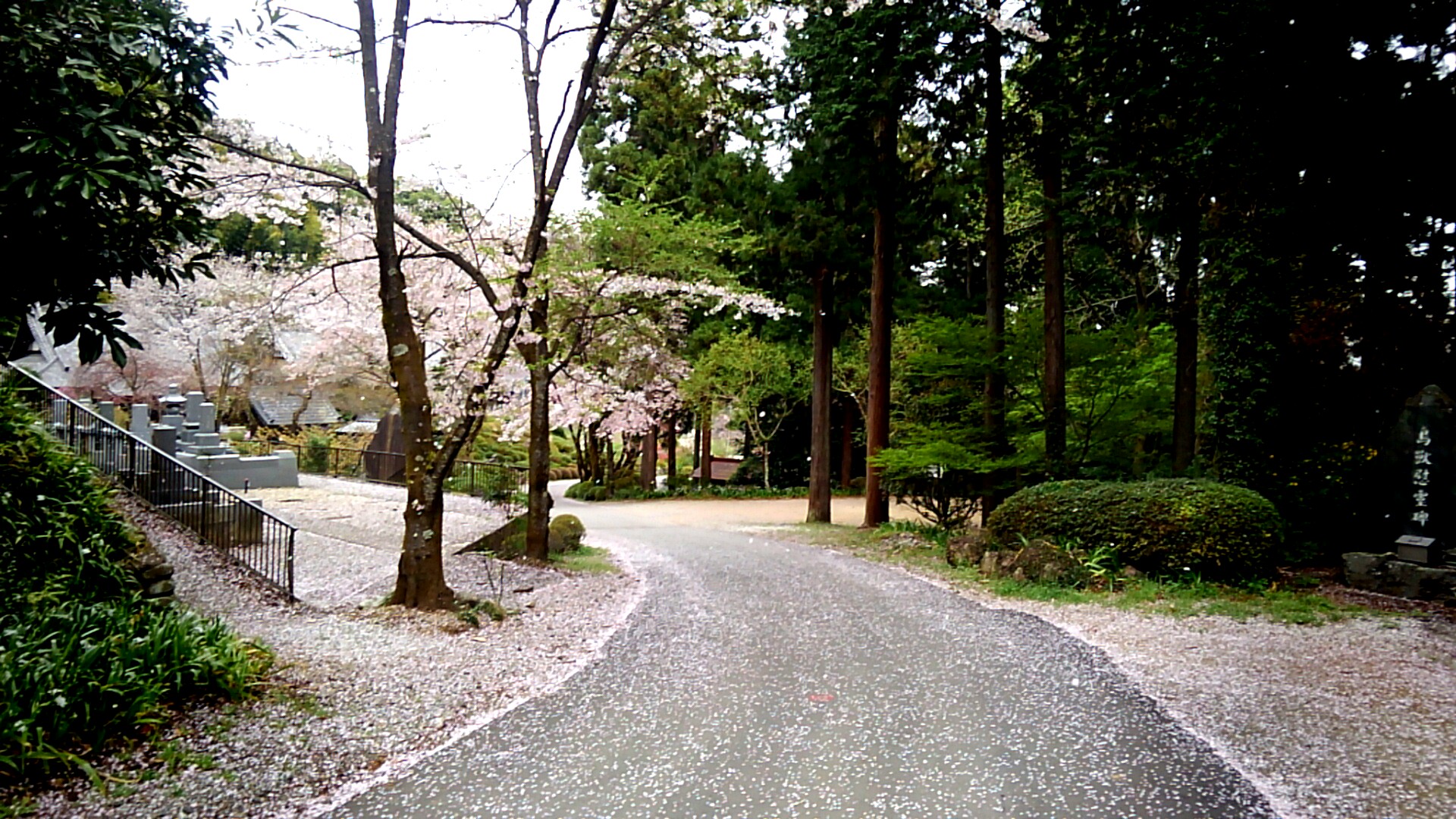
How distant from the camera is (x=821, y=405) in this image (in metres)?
15.7

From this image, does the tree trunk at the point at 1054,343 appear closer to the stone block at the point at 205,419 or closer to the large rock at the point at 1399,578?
the large rock at the point at 1399,578

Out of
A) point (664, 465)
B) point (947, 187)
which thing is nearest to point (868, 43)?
point (947, 187)

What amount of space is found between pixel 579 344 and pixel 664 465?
24742 mm

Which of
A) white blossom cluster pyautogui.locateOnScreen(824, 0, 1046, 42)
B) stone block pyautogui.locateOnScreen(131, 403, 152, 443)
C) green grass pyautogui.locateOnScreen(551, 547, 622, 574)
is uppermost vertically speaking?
white blossom cluster pyautogui.locateOnScreen(824, 0, 1046, 42)

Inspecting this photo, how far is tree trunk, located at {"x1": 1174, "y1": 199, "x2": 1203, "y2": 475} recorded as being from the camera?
1114 cm

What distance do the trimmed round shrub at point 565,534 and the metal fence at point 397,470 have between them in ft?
5.30

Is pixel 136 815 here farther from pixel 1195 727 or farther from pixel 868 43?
pixel 868 43

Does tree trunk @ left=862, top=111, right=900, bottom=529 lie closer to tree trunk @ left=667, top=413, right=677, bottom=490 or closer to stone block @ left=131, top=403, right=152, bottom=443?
stone block @ left=131, top=403, right=152, bottom=443

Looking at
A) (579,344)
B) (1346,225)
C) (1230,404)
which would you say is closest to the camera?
(1346,225)

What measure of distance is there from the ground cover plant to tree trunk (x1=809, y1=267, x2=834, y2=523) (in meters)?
11.3

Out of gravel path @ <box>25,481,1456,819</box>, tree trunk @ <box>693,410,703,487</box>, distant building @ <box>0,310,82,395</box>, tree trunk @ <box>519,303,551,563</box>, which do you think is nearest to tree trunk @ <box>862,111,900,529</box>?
tree trunk @ <box>519,303,551,563</box>

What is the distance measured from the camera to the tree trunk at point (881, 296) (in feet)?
43.5

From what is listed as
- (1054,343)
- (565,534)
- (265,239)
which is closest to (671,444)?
(265,239)

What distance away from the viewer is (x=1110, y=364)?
11016mm
